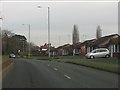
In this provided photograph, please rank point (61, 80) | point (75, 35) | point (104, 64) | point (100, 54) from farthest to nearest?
1. point (75, 35)
2. point (100, 54)
3. point (104, 64)
4. point (61, 80)

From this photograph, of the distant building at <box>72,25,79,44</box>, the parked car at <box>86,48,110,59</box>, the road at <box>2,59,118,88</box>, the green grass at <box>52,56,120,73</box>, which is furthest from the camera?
the distant building at <box>72,25,79,44</box>

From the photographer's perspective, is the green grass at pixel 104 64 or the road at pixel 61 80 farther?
the green grass at pixel 104 64

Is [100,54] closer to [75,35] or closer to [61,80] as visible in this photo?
[61,80]

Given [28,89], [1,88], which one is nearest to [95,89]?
[28,89]

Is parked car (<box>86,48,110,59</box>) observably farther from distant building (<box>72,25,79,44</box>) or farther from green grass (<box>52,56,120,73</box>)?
distant building (<box>72,25,79,44</box>)

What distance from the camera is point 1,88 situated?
15.4 m

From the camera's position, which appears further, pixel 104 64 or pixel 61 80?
pixel 104 64

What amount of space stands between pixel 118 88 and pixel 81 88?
62.4 inches

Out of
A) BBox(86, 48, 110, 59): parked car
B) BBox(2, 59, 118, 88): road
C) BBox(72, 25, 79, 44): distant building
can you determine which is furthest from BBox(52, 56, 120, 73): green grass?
BBox(72, 25, 79, 44): distant building

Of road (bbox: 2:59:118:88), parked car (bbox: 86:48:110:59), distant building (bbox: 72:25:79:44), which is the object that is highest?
distant building (bbox: 72:25:79:44)

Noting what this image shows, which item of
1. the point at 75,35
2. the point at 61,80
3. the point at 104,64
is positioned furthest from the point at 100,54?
the point at 75,35

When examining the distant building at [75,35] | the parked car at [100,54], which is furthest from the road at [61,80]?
the distant building at [75,35]

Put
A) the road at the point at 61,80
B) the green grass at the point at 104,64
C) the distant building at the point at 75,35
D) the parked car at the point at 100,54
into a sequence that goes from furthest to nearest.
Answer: the distant building at the point at 75,35, the parked car at the point at 100,54, the green grass at the point at 104,64, the road at the point at 61,80

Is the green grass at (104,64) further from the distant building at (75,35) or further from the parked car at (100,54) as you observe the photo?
the distant building at (75,35)
